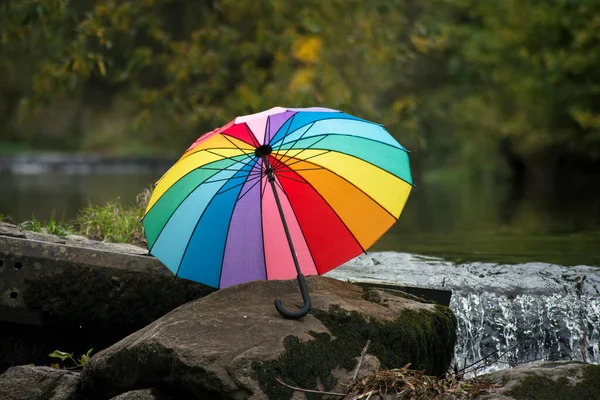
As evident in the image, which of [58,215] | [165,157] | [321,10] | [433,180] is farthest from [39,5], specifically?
[165,157]

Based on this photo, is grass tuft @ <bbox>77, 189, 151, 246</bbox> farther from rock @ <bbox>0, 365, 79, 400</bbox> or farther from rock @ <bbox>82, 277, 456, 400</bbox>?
rock @ <bbox>82, 277, 456, 400</bbox>

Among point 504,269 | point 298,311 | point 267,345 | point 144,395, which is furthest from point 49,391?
point 504,269

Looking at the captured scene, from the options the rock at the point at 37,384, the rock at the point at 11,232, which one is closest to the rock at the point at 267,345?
the rock at the point at 37,384

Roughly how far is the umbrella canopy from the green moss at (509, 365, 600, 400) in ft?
4.26

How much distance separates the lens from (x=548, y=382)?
441 cm

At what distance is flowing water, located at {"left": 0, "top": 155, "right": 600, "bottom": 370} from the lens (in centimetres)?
656

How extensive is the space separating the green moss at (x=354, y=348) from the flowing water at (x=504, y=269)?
0.36 m

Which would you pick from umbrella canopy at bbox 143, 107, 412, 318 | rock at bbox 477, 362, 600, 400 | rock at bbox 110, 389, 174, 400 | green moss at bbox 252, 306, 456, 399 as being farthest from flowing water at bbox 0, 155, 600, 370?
rock at bbox 110, 389, 174, 400

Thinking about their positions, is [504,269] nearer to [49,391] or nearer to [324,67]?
[49,391]

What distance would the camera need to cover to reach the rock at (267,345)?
15.1 feet

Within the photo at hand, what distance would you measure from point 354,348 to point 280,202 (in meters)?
0.99

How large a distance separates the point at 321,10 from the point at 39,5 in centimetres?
553

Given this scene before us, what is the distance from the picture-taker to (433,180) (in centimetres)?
3359

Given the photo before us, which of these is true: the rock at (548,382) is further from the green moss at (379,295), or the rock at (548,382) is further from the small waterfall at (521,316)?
the small waterfall at (521,316)
